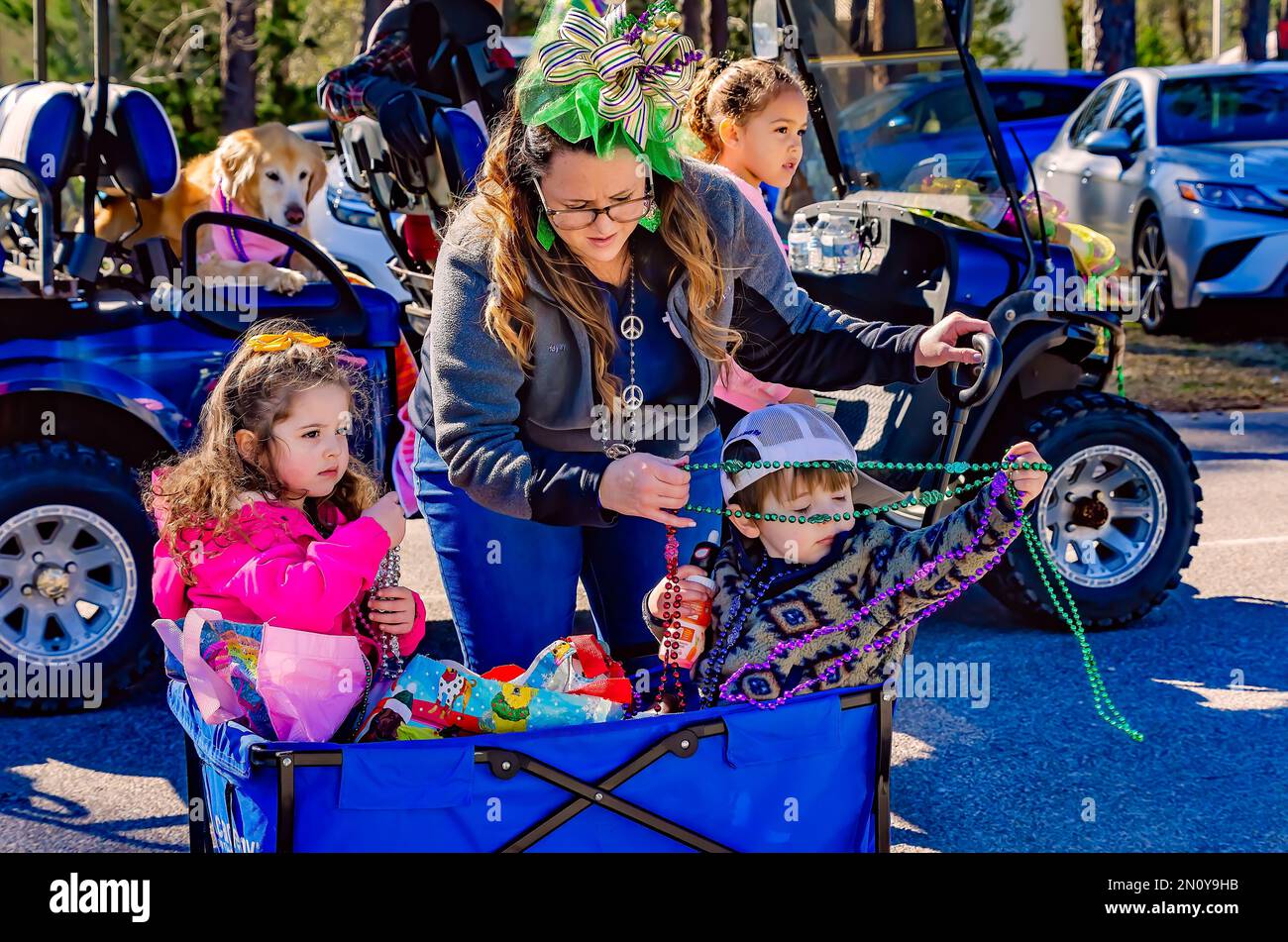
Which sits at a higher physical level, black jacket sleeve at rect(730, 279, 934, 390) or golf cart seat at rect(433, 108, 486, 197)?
golf cart seat at rect(433, 108, 486, 197)

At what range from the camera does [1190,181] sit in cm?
1070

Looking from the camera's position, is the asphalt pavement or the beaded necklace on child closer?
the beaded necklace on child

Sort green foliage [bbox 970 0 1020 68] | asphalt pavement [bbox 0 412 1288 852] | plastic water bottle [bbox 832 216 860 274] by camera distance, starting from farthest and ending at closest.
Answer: green foliage [bbox 970 0 1020 68]
plastic water bottle [bbox 832 216 860 274]
asphalt pavement [bbox 0 412 1288 852]

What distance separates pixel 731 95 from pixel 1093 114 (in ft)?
29.0

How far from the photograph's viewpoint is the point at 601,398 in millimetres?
2982

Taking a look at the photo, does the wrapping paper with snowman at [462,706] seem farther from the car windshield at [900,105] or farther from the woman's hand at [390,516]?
the car windshield at [900,105]

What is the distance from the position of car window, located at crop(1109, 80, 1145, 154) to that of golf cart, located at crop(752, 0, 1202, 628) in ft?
21.6

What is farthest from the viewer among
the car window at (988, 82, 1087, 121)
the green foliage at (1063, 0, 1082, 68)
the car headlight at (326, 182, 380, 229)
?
the green foliage at (1063, 0, 1082, 68)

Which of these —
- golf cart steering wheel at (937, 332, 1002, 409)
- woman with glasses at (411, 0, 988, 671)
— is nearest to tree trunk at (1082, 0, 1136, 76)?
golf cart steering wheel at (937, 332, 1002, 409)

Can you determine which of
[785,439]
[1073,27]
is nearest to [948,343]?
[785,439]

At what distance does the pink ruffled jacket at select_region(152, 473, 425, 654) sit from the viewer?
2852mm

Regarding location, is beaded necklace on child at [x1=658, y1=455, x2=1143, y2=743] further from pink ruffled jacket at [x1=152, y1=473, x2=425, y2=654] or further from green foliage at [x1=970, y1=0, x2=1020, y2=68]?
green foliage at [x1=970, y1=0, x2=1020, y2=68]

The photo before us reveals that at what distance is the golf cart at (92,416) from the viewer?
180 inches

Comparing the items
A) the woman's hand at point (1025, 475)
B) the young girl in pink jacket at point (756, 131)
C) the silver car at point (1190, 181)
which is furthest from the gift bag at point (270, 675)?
the silver car at point (1190, 181)
